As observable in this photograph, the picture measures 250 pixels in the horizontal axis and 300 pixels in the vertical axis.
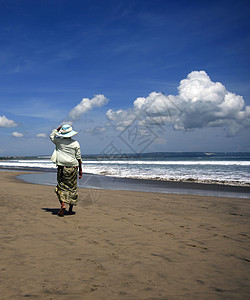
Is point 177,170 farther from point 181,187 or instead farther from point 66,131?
point 66,131

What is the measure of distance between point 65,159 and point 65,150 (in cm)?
21

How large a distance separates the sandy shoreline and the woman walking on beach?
0.52 metres

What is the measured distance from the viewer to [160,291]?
2592 mm

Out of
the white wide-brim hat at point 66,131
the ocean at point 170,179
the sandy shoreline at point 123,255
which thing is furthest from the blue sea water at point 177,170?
the sandy shoreline at point 123,255

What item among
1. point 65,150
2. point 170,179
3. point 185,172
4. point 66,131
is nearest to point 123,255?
point 65,150

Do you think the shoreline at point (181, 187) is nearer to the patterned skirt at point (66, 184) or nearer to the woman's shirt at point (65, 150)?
the patterned skirt at point (66, 184)

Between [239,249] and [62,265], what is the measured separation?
269 centimetres

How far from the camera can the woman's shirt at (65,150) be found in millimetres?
5898

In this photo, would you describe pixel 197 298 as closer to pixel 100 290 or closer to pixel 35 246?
pixel 100 290

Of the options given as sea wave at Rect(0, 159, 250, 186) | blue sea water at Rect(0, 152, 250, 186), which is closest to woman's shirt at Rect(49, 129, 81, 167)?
blue sea water at Rect(0, 152, 250, 186)

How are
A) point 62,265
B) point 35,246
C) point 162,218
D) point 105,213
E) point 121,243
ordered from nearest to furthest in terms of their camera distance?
1. point 62,265
2. point 35,246
3. point 121,243
4. point 162,218
5. point 105,213

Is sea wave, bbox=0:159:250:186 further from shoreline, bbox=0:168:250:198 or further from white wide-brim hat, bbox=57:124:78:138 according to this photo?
white wide-brim hat, bbox=57:124:78:138

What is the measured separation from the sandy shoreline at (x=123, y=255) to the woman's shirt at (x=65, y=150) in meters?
1.27

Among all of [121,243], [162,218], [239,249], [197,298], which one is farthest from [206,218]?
[197,298]
